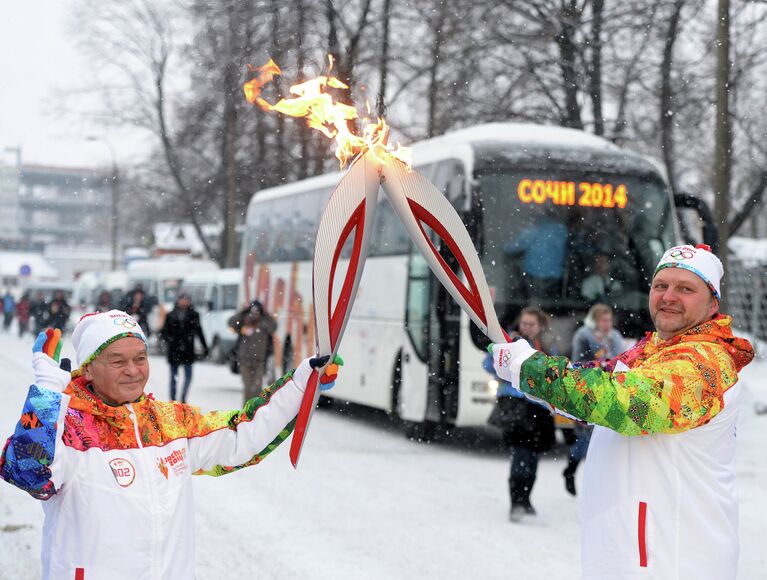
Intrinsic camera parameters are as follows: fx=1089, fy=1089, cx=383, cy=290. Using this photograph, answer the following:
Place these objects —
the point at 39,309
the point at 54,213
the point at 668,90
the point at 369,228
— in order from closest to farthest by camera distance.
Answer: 1. the point at 369,228
2. the point at 668,90
3. the point at 39,309
4. the point at 54,213

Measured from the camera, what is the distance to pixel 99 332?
3.01m

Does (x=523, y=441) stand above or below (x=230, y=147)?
below

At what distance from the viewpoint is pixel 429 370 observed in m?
11.2

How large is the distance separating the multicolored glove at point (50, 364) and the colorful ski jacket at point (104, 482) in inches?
1.7

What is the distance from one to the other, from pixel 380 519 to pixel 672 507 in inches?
184

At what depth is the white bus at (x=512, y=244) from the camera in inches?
423

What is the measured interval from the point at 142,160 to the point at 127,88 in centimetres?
415

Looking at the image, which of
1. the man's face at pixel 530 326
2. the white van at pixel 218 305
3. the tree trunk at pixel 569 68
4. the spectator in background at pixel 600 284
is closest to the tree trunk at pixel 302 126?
the tree trunk at pixel 569 68

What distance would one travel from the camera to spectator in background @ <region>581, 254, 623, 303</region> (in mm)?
10938

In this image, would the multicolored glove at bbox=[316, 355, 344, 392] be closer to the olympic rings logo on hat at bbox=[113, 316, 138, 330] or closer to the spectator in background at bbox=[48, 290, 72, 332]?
the olympic rings logo on hat at bbox=[113, 316, 138, 330]

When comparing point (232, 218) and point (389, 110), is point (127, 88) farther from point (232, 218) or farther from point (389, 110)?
point (389, 110)

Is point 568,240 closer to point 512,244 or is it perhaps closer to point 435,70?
point 512,244

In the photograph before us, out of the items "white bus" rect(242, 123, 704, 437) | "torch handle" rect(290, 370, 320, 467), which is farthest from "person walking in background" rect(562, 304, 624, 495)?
"torch handle" rect(290, 370, 320, 467)

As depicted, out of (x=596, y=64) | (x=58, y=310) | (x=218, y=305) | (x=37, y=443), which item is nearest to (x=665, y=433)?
(x=37, y=443)
